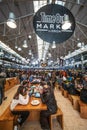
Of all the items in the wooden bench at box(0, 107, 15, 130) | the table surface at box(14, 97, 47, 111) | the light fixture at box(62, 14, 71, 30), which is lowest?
the wooden bench at box(0, 107, 15, 130)

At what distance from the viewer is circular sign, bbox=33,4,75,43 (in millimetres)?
3623

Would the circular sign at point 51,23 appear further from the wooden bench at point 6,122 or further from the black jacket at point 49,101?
the wooden bench at point 6,122

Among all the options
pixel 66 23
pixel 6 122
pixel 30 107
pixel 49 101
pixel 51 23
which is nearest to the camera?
pixel 6 122

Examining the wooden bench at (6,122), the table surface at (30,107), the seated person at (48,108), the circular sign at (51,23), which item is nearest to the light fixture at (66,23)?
the circular sign at (51,23)

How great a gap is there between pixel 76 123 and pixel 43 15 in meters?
3.31

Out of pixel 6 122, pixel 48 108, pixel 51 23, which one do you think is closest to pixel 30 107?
pixel 48 108

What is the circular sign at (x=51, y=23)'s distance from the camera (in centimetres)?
362

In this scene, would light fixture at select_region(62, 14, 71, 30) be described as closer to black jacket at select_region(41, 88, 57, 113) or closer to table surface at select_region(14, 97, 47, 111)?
black jacket at select_region(41, 88, 57, 113)

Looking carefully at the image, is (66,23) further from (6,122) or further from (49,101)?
(6,122)

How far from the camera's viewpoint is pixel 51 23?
11.9 ft

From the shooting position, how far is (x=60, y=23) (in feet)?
12.2

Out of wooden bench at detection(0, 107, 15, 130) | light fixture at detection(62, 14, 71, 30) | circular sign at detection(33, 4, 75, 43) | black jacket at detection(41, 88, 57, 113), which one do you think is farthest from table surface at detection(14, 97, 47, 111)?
light fixture at detection(62, 14, 71, 30)

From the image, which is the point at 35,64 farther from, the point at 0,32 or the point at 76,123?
the point at 76,123

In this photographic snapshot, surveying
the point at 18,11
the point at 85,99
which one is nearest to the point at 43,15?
the point at 85,99
